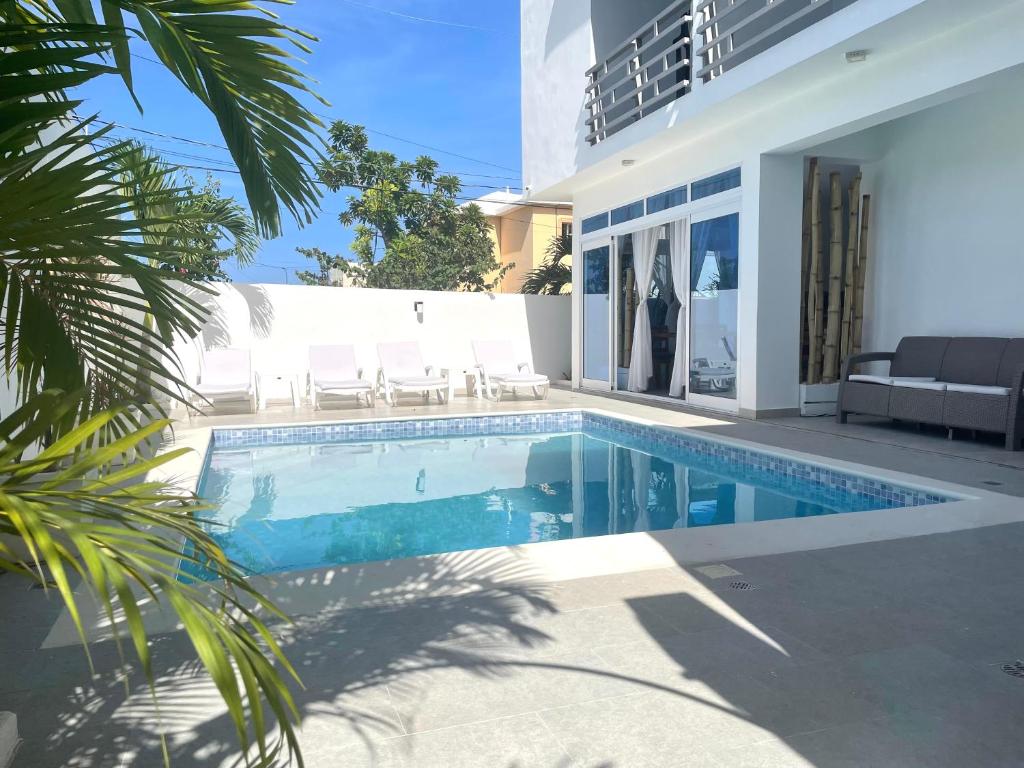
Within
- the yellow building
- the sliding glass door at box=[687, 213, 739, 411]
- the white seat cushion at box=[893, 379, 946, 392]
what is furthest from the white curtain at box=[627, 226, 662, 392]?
the yellow building

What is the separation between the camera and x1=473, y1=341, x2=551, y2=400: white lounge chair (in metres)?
10.8

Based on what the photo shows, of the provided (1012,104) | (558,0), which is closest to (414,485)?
(1012,104)

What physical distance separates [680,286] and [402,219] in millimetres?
13183

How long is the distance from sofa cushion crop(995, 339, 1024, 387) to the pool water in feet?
8.25

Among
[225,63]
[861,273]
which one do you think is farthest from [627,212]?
[225,63]

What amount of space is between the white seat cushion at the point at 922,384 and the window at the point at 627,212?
4.37 metres

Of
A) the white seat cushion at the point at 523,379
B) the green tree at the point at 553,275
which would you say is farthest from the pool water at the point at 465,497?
the green tree at the point at 553,275

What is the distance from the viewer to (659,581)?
122 inches

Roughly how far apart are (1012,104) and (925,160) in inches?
40.8

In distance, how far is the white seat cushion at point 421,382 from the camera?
33.7ft

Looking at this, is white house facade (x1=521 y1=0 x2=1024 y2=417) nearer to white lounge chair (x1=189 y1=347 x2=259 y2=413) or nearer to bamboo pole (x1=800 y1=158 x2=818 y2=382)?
bamboo pole (x1=800 y1=158 x2=818 y2=382)

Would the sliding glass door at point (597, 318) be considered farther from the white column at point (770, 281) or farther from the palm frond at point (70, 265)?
the palm frond at point (70, 265)

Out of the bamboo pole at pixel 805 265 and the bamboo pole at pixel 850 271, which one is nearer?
the bamboo pole at pixel 805 265

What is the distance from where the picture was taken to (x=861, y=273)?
8750mm
